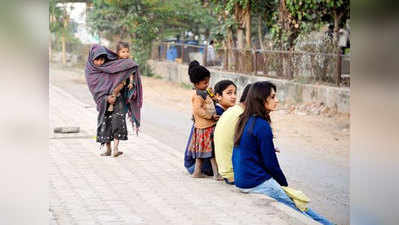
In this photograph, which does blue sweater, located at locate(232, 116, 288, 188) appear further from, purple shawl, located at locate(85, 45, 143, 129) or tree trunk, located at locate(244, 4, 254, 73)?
tree trunk, located at locate(244, 4, 254, 73)

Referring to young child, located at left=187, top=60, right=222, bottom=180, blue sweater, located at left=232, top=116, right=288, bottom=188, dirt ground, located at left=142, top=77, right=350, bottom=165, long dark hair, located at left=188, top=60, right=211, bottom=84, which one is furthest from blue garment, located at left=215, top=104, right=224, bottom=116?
dirt ground, located at left=142, top=77, right=350, bottom=165

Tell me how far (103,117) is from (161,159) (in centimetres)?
98

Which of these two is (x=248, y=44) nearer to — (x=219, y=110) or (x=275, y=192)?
(x=219, y=110)

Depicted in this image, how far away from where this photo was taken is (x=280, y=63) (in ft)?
66.2

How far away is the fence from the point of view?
1800 centimetres

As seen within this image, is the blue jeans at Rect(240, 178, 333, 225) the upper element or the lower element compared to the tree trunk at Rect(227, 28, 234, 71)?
lower

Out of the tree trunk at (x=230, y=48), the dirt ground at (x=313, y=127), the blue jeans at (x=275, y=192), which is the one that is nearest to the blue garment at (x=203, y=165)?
the blue jeans at (x=275, y=192)

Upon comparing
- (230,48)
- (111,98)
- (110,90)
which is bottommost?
(111,98)

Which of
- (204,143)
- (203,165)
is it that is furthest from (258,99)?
(203,165)

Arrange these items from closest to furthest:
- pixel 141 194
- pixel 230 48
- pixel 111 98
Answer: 1. pixel 141 194
2. pixel 111 98
3. pixel 230 48

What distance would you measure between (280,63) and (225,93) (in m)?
12.1

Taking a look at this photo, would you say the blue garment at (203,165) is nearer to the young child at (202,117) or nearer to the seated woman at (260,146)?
the young child at (202,117)

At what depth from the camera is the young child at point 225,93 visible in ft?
27.0

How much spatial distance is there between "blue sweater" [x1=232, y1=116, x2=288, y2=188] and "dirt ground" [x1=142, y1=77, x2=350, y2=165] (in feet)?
12.8
